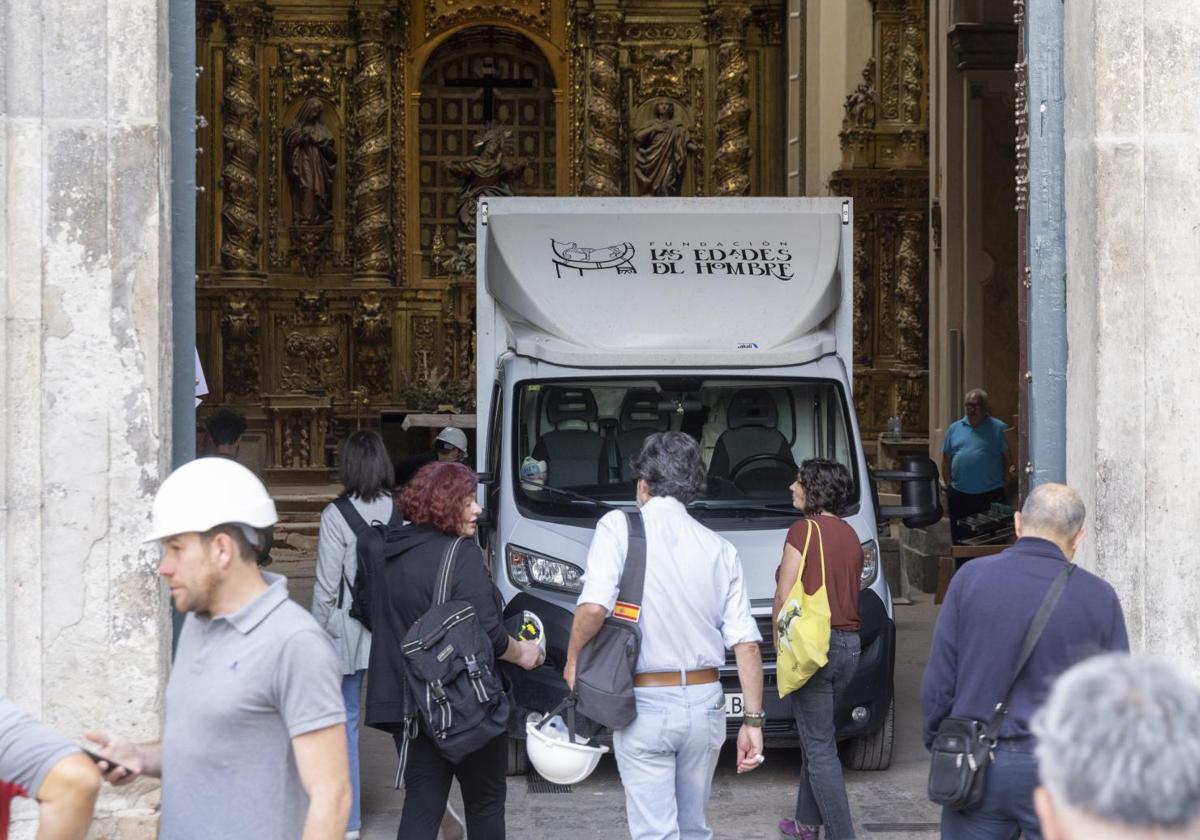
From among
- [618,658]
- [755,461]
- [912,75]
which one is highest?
[912,75]

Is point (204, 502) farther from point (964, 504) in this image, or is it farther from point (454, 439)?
point (964, 504)

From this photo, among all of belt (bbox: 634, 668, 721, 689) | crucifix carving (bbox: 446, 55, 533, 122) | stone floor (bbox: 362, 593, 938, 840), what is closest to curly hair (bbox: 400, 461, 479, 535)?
belt (bbox: 634, 668, 721, 689)

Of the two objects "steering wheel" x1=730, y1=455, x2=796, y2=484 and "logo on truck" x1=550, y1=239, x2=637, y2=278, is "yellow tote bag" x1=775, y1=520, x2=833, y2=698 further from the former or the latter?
"logo on truck" x1=550, y1=239, x2=637, y2=278

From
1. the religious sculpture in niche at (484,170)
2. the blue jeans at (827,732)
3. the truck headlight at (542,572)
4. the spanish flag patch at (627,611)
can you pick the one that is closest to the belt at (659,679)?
the spanish flag patch at (627,611)

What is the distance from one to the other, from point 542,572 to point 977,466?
19.3 ft

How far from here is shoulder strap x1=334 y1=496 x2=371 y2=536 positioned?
7078 mm

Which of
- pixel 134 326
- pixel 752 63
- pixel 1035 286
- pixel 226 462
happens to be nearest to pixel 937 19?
pixel 752 63

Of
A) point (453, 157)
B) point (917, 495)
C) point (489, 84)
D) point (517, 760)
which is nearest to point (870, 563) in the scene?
point (917, 495)

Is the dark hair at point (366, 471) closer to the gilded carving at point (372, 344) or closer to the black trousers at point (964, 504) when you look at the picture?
the black trousers at point (964, 504)

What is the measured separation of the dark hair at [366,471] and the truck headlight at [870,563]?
2.56 m

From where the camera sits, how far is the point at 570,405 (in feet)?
30.9

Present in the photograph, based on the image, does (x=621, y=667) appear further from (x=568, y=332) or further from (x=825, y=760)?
(x=568, y=332)

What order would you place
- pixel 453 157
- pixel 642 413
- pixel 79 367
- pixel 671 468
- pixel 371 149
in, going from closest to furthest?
1. pixel 671 468
2. pixel 79 367
3. pixel 642 413
4. pixel 371 149
5. pixel 453 157

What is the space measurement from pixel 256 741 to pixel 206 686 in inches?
6.1
